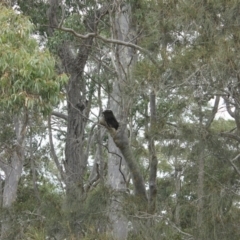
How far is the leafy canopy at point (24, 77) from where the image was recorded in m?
6.22

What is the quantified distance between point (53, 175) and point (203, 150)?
7814mm

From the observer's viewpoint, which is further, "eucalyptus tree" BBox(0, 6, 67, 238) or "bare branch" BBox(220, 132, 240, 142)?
"bare branch" BBox(220, 132, 240, 142)

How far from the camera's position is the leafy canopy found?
20.4 feet

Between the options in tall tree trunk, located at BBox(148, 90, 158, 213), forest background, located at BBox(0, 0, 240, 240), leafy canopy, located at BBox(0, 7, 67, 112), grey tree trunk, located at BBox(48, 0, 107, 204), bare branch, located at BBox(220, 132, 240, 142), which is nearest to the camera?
leafy canopy, located at BBox(0, 7, 67, 112)

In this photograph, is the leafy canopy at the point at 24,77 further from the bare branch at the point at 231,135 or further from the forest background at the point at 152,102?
the bare branch at the point at 231,135

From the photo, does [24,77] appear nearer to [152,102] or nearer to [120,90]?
[120,90]

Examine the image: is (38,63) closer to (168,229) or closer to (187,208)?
(168,229)

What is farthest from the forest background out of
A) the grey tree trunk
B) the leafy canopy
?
the grey tree trunk

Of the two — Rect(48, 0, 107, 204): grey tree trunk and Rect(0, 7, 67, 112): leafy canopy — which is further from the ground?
Rect(48, 0, 107, 204): grey tree trunk

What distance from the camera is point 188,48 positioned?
287 inches

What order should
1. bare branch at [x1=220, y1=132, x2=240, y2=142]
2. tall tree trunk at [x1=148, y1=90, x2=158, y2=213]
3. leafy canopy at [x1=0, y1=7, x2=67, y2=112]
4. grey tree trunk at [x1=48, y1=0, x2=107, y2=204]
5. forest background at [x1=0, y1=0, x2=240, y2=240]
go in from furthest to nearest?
grey tree trunk at [x1=48, y1=0, x2=107, y2=204], bare branch at [x1=220, y1=132, x2=240, y2=142], tall tree trunk at [x1=148, y1=90, x2=158, y2=213], forest background at [x1=0, y1=0, x2=240, y2=240], leafy canopy at [x1=0, y1=7, x2=67, y2=112]

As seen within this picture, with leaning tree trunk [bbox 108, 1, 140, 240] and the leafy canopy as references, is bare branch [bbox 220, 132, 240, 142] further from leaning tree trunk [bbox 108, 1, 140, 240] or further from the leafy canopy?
the leafy canopy

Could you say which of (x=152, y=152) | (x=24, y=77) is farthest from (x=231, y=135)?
(x=24, y=77)

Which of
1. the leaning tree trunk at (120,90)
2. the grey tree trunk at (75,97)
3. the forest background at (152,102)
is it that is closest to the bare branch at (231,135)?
the forest background at (152,102)
